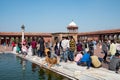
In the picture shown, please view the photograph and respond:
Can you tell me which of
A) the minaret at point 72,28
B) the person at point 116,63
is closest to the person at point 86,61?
the person at point 116,63

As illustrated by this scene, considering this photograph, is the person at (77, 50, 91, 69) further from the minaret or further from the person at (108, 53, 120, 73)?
the minaret

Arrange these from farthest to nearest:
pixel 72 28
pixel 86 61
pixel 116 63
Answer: pixel 72 28
pixel 86 61
pixel 116 63

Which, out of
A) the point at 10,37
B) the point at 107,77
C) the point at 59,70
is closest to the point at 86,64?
the point at 59,70

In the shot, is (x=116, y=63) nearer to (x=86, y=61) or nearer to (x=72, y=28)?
(x=86, y=61)

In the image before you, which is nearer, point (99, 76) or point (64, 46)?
point (99, 76)

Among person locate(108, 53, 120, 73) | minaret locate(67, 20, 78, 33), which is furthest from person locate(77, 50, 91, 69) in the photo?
minaret locate(67, 20, 78, 33)

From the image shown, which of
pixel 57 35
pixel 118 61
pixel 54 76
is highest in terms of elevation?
pixel 57 35

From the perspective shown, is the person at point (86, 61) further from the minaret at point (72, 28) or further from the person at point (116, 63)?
the minaret at point (72, 28)

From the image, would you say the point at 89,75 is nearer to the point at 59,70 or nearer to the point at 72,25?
the point at 59,70

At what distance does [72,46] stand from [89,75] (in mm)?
3900

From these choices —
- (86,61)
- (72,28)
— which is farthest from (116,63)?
(72,28)

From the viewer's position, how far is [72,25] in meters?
44.5

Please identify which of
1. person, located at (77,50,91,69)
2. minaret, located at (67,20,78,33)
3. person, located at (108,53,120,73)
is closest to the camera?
person, located at (108,53,120,73)

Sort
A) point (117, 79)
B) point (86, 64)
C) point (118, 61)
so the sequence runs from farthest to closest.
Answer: point (86, 64), point (118, 61), point (117, 79)
